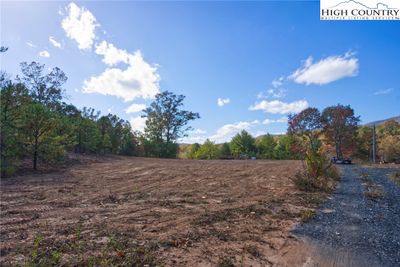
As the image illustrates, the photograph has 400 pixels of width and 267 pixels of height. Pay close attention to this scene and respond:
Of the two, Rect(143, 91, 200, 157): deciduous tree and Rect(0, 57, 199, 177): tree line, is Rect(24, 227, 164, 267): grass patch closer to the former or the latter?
Rect(0, 57, 199, 177): tree line

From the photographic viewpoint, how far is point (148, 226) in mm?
4223

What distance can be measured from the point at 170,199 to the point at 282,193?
3.16 metres

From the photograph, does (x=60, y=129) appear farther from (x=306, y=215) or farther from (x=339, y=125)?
(x=339, y=125)

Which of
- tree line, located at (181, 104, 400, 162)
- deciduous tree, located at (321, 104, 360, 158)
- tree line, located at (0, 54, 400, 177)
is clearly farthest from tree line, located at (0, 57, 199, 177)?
deciduous tree, located at (321, 104, 360, 158)

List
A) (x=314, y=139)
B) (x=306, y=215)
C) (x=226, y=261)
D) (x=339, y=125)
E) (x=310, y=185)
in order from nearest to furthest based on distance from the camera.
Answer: (x=226, y=261)
(x=306, y=215)
(x=310, y=185)
(x=314, y=139)
(x=339, y=125)

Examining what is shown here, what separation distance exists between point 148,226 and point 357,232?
3325mm

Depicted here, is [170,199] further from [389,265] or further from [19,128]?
[19,128]

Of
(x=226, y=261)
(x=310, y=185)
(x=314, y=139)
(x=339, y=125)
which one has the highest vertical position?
(x=339, y=125)

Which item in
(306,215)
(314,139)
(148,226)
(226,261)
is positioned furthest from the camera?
(314,139)

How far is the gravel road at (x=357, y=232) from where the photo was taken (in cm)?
336

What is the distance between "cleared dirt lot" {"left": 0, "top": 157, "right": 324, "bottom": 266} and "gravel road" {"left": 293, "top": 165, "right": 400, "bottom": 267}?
372mm

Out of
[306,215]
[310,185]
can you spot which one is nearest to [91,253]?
[306,215]

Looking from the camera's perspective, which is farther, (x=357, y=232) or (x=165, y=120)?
→ (x=165, y=120)

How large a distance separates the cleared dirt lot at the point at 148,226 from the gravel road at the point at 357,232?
1.22 ft
